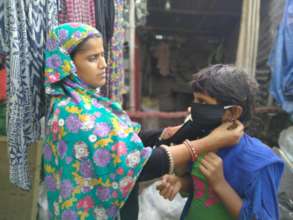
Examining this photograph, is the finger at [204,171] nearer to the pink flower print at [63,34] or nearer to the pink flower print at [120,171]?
the pink flower print at [120,171]

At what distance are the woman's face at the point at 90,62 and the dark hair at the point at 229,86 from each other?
0.43 meters

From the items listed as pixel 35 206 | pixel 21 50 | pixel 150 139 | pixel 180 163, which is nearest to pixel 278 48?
pixel 150 139

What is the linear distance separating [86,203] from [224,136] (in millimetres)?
608

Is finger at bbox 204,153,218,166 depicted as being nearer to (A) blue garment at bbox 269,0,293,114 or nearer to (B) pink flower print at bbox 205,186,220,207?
(B) pink flower print at bbox 205,186,220,207

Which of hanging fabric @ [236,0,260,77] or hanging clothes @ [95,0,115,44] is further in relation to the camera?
hanging fabric @ [236,0,260,77]

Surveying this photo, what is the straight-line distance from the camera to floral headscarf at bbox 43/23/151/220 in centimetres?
115

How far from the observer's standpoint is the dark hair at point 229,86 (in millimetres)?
1140

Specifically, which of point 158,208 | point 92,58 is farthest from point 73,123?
point 158,208

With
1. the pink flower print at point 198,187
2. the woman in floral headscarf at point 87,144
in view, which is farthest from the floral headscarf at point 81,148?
the pink flower print at point 198,187

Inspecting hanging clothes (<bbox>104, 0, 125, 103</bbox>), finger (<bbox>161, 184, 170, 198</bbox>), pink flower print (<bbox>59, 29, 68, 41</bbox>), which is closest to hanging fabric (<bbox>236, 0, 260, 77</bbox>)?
hanging clothes (<bbox>104, 0, 125, 103</bbox>)

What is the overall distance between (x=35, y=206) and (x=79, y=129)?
137 cm

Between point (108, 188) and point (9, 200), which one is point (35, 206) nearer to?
point (9, 200)

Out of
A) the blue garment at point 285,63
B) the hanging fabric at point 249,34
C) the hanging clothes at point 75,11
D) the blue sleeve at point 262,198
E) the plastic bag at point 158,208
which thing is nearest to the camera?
the blue sleeve at point 262,198

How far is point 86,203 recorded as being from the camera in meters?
1.22
